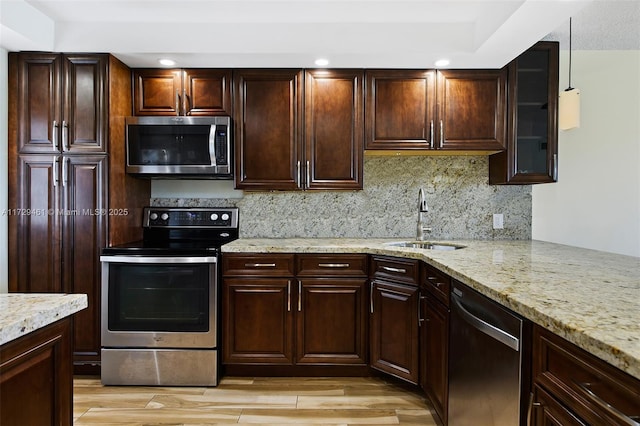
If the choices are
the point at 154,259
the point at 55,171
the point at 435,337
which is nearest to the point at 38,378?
the point at 154,259

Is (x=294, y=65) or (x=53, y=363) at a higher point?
(x=294, y=65)

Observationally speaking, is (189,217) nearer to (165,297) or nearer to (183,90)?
(165,297)

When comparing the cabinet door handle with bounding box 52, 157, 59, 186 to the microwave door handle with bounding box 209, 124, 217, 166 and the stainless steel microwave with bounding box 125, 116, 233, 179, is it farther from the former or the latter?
the microwave door handle with bounding box 209, 124, 217, 166

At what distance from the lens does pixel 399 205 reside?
305 cm

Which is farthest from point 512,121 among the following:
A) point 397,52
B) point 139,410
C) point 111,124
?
point 139,410

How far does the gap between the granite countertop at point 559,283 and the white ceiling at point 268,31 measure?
1316mm

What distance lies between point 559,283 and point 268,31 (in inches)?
87.8

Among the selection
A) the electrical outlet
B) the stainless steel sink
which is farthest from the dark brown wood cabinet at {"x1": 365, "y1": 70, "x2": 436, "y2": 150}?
the electrical outlet

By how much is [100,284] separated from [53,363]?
65.9 inches

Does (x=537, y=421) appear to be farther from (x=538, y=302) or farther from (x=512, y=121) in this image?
(x=512, y=121)

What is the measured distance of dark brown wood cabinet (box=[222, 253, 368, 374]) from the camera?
250 centimetres

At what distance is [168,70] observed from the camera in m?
2.74

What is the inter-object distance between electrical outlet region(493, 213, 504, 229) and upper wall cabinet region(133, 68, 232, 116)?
2311 mm

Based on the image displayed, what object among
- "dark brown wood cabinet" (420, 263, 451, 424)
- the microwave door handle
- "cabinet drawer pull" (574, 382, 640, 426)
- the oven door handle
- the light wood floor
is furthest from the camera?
the microwave door handle
